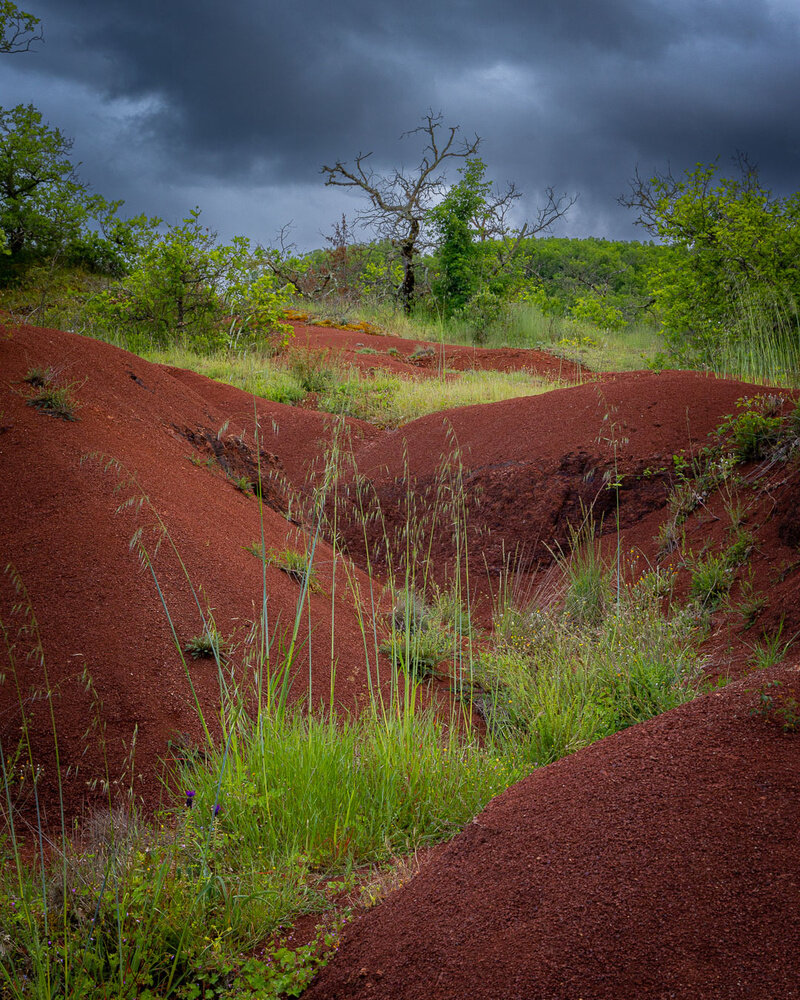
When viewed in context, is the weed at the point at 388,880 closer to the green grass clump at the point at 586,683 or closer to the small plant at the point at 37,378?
the green grass clump at the point at 586,683

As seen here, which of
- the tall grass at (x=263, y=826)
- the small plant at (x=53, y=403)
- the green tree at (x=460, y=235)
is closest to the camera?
the tall grass at (x=263, y=826)

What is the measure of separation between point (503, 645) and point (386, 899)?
2372mm

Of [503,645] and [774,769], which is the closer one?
[774,769]

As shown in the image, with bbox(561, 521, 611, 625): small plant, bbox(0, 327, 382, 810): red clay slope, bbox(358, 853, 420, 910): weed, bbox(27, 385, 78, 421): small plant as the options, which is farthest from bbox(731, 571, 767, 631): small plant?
bbox(27, 385, 78, 421): small plant

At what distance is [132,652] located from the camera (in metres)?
3.62

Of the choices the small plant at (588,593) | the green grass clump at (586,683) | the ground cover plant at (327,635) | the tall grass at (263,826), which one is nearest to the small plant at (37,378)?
the ground cover plant at (327,635)

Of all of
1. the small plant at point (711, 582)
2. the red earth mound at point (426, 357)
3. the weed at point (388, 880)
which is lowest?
the weed at point (388, 880)

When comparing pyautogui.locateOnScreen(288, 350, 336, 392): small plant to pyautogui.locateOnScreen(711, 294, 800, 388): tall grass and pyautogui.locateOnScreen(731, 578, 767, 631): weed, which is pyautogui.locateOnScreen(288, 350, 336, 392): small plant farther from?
pyautogui.locateOnScreen(731, 578, 767, 631): weed

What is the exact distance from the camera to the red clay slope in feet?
10.8

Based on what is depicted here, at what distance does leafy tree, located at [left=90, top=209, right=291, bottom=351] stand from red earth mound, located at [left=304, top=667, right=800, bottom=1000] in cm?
1233

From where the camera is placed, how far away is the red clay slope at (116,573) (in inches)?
130

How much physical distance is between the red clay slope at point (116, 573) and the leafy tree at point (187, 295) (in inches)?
299

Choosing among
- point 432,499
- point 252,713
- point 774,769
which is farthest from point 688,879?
point 432,499

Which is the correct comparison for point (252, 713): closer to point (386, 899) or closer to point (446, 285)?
point (386, 899)
